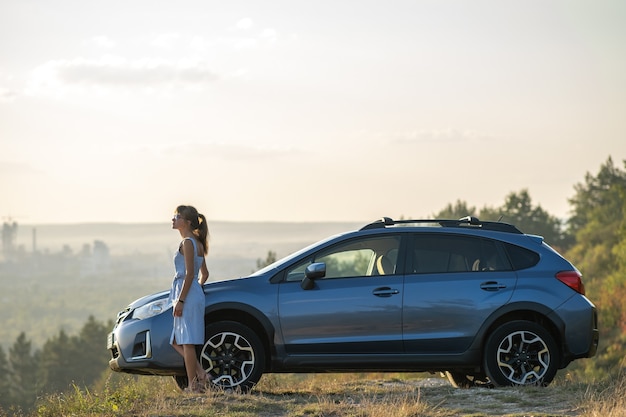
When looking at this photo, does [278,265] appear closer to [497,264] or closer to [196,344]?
[196,344]

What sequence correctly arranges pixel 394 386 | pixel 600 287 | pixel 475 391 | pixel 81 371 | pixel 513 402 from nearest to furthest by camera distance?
pixel 513 402 → pixel 475 391 → pixel 394 386 → pixel 600 287 → pixel 81 371

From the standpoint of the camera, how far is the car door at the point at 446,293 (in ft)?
37.2

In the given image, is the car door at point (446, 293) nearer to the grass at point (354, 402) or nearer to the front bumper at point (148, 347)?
the grass at point (354, 402)

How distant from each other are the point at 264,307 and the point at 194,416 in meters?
1.69

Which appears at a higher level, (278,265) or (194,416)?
(278,265)

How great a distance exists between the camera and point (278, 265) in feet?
37.5

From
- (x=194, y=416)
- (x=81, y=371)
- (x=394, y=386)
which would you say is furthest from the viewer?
(x=81, y=371)

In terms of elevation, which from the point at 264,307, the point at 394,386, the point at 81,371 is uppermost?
the point at 264,307

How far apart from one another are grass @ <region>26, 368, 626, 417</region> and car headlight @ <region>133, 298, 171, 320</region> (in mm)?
759

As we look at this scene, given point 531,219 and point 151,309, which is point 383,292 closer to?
point 151,309

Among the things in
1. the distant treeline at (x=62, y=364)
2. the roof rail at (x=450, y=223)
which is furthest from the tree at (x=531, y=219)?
the roof rail at (x=450, y=223)

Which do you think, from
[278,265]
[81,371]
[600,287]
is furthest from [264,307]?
[81,371]

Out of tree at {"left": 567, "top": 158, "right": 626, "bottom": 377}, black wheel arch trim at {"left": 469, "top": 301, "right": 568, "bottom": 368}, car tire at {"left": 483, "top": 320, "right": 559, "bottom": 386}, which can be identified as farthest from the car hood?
tree at {"left": 567, "top": 158, "right": 626, "bottom": 377}

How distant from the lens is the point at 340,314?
36.9ft
